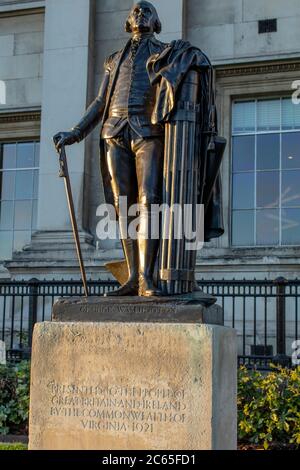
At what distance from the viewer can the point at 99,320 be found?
589 centimetres

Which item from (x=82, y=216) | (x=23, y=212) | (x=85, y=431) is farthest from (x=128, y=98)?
(x=23, y=212)

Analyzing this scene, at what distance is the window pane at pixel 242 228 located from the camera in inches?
611

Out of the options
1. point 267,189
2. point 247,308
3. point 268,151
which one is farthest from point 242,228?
point 247,308

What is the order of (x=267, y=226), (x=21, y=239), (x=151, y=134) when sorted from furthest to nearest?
(x=21, y=239), (x=267, y=226), (x=151, y=134)

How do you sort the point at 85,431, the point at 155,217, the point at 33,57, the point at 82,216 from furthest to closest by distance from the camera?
the point at 33,57 → the point at 82,216 → the point at 155,217 → the point at 85,431

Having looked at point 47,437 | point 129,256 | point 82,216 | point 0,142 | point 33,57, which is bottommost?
point 47,437

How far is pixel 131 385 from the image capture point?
220 inches

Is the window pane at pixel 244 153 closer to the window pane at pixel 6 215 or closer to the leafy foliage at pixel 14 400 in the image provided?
the window pane at pixel 6 215

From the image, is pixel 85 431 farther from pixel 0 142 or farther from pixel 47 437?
pixel 0 142

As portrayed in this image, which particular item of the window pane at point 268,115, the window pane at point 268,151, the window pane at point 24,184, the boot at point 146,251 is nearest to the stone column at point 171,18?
the window pane at point 268,115

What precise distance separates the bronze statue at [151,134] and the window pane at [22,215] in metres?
11.2

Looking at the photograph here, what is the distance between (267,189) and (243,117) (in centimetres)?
171

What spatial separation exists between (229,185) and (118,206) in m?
9.37

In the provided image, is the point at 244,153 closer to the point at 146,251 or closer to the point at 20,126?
the point at 20,126
